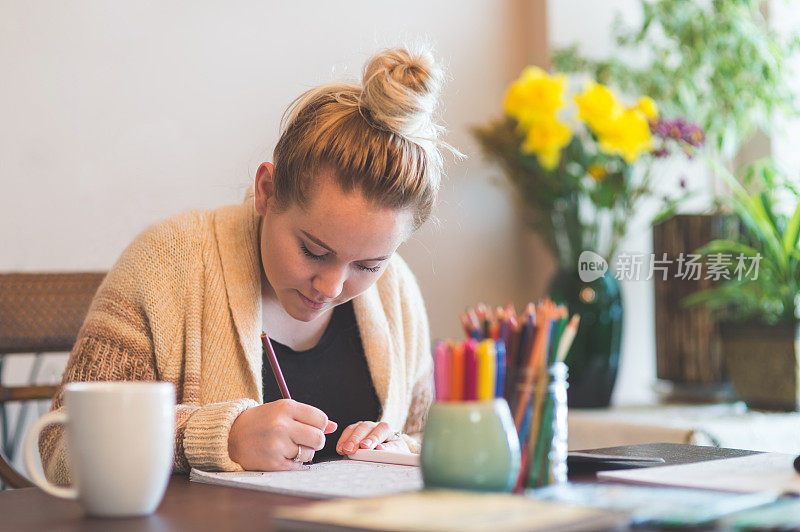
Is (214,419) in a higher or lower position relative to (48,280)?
lower

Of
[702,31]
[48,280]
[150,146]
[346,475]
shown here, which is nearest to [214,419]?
[346,475]

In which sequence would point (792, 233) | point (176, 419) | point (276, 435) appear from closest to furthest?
point (276, 435)
point (176, 419)
point (792, 233)

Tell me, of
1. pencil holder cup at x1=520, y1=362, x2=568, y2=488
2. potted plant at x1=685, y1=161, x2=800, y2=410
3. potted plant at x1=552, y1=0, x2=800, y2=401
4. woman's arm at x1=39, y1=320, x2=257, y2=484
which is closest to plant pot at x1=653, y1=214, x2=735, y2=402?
potted plant at x1=552, y1=0, x2=800, y2=401

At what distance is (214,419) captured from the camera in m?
0.95

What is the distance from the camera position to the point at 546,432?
70cm

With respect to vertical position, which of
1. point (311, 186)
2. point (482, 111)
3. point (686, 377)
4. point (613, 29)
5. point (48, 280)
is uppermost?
point (613, 29)

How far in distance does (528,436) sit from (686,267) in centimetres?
158

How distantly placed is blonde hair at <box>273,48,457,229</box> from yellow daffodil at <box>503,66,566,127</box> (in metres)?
0.99

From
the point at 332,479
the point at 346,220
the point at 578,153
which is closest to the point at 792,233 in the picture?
the point at 578,153

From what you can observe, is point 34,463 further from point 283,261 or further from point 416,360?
point 416,360

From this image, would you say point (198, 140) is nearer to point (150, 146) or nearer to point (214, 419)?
point (150, 146)

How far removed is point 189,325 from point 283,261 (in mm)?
154

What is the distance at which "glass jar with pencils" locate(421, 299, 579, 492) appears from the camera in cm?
63

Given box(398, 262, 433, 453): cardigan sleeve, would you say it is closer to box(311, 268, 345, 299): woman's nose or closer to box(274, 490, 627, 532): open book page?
box(311, 268, 345, 299): woman's nose
